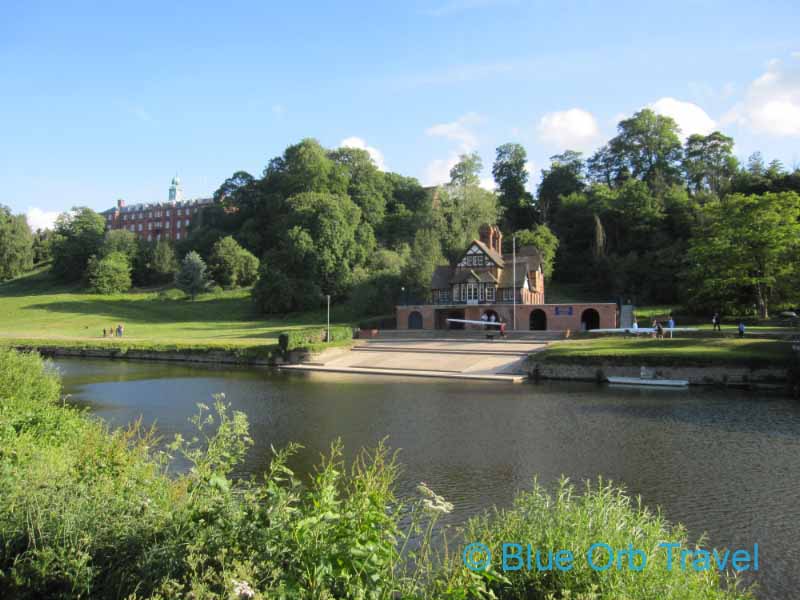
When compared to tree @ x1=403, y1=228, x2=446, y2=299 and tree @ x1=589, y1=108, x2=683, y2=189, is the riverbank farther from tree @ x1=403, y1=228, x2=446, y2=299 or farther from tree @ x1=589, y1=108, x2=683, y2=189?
tree @ x1=589, y1=108, x2=683, y2=189

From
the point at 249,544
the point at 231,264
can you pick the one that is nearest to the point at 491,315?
the point at 231,264

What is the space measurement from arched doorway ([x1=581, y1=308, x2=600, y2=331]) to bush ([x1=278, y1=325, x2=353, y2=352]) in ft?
66.1

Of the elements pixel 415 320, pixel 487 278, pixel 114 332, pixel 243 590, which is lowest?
pixel 114 332

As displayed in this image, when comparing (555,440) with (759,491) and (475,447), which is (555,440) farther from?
(759,491)

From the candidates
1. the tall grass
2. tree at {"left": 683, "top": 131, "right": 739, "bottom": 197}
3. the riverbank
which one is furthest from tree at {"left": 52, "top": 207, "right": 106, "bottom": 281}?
the tall grass

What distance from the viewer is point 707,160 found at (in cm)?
8325

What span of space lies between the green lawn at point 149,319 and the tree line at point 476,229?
4.02 meters

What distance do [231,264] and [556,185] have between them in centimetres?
4978

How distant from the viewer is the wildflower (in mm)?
4484

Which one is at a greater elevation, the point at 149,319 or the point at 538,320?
the point at 538,320

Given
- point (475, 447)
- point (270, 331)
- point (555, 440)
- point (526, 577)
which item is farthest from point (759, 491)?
point (270, 331)

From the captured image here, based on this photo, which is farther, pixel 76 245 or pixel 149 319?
pixel 76 245

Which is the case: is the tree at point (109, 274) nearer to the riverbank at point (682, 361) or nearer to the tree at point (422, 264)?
the tree at point (422, 264)

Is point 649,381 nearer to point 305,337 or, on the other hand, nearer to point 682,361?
point 682,361
